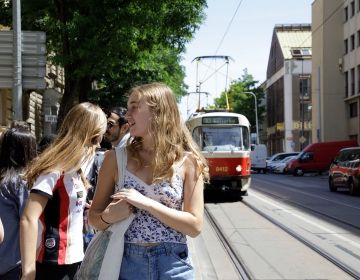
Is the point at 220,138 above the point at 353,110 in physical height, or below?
below

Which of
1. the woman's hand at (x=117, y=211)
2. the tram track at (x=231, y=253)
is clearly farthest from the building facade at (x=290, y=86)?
the woman's hand at (x=117, y=211)

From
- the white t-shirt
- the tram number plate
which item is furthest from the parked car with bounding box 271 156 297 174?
the white t-shirt

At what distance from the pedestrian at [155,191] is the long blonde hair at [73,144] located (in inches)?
17.9

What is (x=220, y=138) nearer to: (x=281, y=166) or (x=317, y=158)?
(x=317, y=158)

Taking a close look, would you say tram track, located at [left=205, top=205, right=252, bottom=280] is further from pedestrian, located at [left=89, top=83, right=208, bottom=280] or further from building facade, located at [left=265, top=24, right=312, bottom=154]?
building facade, located at [left=265, top=24, right=312, bottom=154]

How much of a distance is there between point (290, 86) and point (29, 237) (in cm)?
7207

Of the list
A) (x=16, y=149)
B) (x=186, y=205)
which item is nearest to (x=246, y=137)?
(x=16, y=149)

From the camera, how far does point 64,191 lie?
3.29 meters

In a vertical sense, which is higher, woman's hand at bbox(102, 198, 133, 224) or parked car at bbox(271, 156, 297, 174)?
woman's hand at bbox(102, 198, 133, 224)

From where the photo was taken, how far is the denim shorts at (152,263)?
273 centimetres

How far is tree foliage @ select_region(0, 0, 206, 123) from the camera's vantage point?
15312 mm

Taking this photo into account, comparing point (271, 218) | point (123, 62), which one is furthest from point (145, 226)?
point (123, 62)

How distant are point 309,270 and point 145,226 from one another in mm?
5744

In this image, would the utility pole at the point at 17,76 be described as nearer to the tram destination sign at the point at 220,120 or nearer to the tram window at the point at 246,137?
the tram destination sign at the point at 220,120
